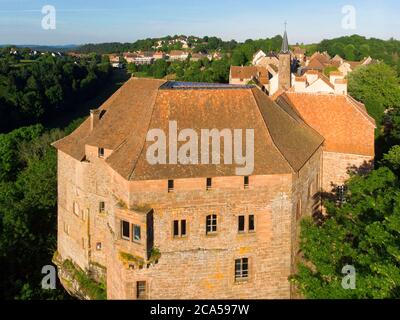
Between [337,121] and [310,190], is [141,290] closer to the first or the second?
[310,190]

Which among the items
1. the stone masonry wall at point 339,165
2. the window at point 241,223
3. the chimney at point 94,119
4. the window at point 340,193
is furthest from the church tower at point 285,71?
the window at point 241,223

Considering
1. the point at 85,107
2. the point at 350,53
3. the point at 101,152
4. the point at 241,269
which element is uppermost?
the point at 350,53

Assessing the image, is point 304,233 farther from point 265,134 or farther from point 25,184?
point 25,184

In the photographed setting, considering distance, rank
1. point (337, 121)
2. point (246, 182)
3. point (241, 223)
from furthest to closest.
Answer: point (337, 121) < point (241, 223) < point (246, 182)

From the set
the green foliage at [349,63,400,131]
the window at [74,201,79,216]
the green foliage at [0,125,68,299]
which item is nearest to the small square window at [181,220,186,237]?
the window at [74,201,79,216]

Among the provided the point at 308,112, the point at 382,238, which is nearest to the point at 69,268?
the point at 308,112

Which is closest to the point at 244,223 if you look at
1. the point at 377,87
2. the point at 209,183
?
the point at 209,183

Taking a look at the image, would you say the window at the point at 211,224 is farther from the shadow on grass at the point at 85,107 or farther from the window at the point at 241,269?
the shadow on grass at the point at 85,107
